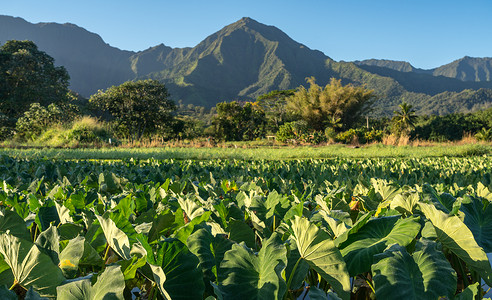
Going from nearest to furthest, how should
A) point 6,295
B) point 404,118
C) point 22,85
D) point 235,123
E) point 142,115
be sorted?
point 6,295
point 142,115
point 22,85
point 235,123
point 404,118

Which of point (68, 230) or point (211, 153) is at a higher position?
point (68, 230)

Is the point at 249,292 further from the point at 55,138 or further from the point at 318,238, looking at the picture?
the point at 55,138

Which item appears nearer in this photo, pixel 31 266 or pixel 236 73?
pixel 31 266

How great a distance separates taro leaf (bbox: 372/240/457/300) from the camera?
52cm

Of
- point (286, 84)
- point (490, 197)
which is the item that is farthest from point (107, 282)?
point (286, 84)

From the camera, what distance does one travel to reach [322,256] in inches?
22.9

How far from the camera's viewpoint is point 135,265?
0.55 metres

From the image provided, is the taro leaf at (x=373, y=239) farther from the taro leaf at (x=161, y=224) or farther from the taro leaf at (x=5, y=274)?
the taro leaf at (x=5, y=274)

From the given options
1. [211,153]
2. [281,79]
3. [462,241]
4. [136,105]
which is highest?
[281,79]

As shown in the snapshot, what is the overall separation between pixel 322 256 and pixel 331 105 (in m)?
34.4

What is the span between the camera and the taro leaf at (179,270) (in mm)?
522

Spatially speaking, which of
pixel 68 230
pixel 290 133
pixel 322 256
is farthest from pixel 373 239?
pixel 290 133

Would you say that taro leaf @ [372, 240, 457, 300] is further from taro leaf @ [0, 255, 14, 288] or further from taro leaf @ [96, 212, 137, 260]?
taro leaf @ [0, 255, 14, 288]

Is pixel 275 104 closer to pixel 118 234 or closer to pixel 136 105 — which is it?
pixel 136 105
